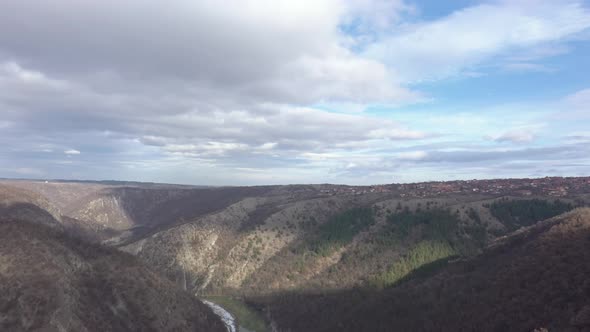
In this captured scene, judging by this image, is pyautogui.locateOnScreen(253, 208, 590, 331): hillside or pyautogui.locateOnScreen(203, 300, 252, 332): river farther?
pyautogui.locateOnScreen(203, 300, 252, 332): river

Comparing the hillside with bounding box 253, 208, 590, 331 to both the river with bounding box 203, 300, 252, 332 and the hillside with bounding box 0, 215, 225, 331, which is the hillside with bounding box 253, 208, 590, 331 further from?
the hillside with bounding box 0, 215, 225, 331

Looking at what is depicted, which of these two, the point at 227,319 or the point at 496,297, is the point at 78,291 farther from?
the point at 496,297

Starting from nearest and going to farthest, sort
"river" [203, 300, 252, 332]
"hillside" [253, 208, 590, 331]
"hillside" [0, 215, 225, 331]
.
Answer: "hillside" [0, 215, 225, 331]
"hillside" [253, 208, 590, 331]
"river" [203, 300, 252, 332]

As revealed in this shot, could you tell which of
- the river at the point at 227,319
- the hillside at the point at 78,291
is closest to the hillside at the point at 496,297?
the river at the point at 227,319

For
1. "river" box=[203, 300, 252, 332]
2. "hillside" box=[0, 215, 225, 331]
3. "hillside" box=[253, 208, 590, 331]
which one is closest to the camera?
"hillside" box=[0, 215, 225, 331]

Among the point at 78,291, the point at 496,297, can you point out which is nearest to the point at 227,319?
the point at 78,291

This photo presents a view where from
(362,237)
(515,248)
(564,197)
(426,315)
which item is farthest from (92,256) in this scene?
(564,197)

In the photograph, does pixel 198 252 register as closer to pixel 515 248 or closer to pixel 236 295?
pixel 236 295

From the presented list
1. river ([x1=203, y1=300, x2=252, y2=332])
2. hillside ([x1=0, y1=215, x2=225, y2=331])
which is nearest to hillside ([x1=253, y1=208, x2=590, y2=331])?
river ([x1=203, y1=300, x2=252, y2=332])
